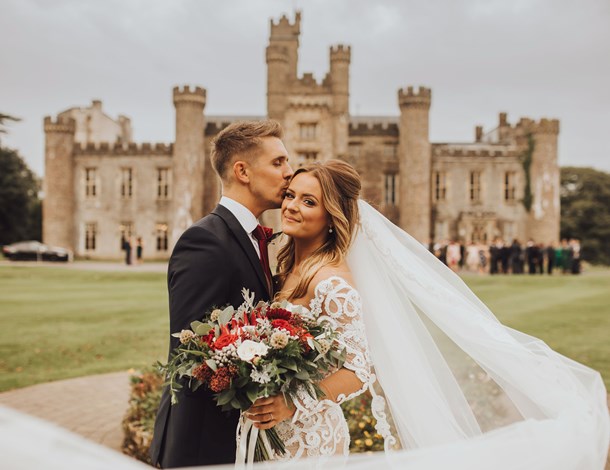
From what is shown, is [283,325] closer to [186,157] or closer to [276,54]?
[186,157]

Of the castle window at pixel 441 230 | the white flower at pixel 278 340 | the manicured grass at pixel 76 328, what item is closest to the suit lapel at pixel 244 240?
the white flower at pixel 278 340

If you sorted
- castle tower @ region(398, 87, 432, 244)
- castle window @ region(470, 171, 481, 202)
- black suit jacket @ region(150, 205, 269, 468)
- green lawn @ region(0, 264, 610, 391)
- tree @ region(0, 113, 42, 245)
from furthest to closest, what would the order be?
tree @ region(0, 113, 42, 245), castle window @ region(470, 171, 481, 202), castle tower @ region(398, 87, 432, 244), green lawn @ region(0, 264, 610, 391), black suit jacket @ region(150, 205, 269, 468)

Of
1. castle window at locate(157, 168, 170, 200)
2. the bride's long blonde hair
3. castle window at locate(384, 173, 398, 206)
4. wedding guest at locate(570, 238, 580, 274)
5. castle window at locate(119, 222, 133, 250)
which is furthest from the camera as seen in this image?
castle window at locate(157, 168, 170, 200)

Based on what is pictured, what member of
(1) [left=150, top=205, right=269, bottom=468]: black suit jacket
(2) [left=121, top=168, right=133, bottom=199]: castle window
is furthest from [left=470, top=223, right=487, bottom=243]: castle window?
(1) [left=150, top=205, right=269, bottom=468]: black suit jacket

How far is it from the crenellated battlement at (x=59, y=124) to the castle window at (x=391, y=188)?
22228 millimetres

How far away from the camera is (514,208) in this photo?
4091cm

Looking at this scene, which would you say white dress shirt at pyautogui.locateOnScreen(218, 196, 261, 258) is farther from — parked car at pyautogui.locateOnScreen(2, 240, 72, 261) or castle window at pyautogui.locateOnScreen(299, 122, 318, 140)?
castle window at pyautogui.locateOnScreen(299, 122, 318, 140)

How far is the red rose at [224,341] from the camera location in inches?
94.3

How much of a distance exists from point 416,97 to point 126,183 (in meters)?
21.0

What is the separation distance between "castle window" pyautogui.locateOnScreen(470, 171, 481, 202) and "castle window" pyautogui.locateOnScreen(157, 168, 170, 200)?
21286mm

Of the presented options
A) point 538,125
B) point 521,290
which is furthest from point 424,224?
point 521,290

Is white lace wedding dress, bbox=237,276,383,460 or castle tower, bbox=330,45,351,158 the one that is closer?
white lace wedding dress, bbox=237,276,383,460

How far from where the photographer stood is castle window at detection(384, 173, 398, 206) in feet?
136

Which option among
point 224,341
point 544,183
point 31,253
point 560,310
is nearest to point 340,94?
point 544,183
